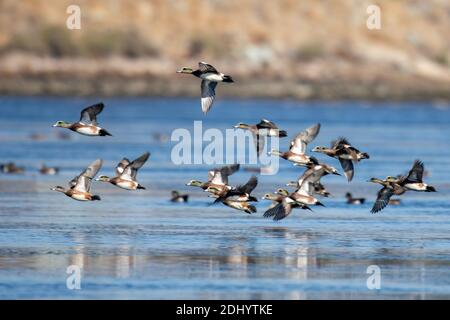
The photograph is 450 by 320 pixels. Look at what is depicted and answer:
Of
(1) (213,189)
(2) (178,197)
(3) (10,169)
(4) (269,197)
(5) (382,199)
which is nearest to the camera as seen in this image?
(1) (213,189)

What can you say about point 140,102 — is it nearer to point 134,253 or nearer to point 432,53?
point 432,53

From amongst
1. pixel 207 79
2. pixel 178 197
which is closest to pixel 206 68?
pixel 207 79

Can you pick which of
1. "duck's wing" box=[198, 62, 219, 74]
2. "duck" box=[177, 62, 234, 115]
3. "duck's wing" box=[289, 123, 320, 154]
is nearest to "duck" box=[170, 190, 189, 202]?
"duck" box=[177, 62, 234, 115]

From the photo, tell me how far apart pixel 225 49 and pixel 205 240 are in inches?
3620

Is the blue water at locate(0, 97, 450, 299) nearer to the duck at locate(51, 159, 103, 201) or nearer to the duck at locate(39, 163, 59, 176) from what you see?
the duck at locate(39, 163, 59, 176)

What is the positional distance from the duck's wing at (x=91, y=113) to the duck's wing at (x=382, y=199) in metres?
5.57

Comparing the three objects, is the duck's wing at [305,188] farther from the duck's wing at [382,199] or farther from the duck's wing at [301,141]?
the duck's wing at [382,199]

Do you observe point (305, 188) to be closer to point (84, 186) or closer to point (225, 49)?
point (84, 186)

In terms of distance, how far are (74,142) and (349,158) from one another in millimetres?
28612

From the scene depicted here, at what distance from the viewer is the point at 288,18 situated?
410 ft

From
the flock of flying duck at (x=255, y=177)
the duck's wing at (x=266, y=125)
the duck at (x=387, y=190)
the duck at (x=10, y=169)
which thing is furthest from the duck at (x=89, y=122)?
the duck at (x=10, y=169)

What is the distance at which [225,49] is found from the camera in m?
116

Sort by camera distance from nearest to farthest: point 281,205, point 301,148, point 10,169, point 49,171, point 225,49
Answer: point 301,148 < point 281,205 < point 49,171 < point 10,169 < point 225,49

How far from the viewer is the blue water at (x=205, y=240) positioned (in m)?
20.0
